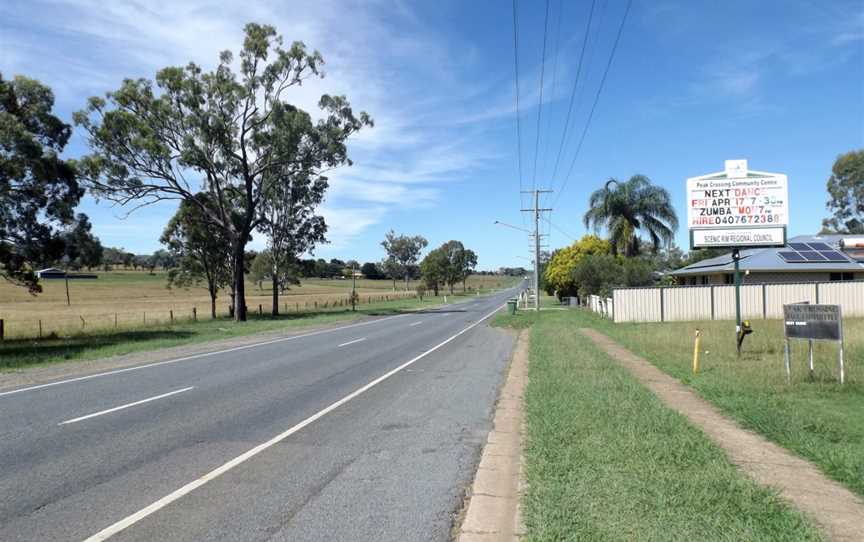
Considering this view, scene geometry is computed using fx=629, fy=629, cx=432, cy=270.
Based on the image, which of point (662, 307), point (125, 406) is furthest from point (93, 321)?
point (125, 406)

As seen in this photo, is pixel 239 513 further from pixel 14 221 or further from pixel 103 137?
pixel 103 137

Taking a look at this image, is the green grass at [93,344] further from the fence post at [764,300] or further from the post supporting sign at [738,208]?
the fence post at [764,300]

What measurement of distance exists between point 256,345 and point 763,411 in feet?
56.0

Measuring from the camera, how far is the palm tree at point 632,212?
4678 cm

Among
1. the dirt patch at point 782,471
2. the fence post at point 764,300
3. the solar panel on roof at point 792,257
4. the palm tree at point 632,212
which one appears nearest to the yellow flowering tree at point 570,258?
the palm tree at point 632,212

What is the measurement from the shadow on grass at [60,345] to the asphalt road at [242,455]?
6254 millimetres

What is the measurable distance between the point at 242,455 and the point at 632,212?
44.5 meters

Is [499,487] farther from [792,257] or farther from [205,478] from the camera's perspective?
[792,257]

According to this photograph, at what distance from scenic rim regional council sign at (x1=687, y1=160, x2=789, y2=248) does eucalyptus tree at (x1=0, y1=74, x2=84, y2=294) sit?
23.1 meters

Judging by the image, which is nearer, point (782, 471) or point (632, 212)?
point (782, 471)

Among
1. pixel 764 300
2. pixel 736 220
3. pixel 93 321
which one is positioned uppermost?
pixel 736 220

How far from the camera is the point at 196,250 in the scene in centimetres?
4794

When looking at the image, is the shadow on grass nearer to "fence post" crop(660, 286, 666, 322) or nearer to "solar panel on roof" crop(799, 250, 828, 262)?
"fence post" crop(660, 286, 666, 322)

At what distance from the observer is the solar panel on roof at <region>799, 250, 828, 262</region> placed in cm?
3466
